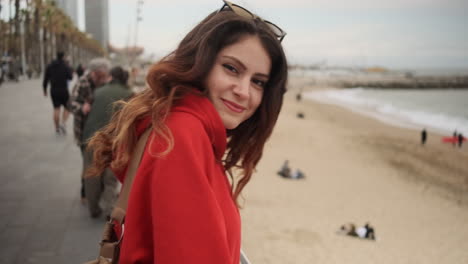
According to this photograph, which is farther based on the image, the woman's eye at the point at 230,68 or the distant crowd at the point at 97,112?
the distant crowd at the point at 97,112

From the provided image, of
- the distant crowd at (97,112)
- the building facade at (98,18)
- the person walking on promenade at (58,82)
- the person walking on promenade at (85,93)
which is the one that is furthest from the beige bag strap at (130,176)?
the building facade at (98,18)

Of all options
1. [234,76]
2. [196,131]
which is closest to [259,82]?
[234,76]

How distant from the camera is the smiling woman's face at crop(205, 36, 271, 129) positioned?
4.43ft

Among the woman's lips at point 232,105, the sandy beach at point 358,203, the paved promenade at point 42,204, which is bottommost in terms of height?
the sandy beach at point 358,203

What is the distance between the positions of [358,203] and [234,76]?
29.6ft

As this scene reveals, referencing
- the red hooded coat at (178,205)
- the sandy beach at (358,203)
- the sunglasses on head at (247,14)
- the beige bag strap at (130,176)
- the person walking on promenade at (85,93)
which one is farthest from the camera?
the sandy beach at (358,203)

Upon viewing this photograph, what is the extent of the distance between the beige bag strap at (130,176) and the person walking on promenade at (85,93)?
396cm

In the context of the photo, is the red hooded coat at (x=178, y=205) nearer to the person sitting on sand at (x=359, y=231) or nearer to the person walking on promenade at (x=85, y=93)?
the person walking on promenade at (x=85, y=93)

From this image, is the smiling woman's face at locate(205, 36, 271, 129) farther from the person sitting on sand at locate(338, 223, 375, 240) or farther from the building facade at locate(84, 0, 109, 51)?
the building facade at locate(84, 0, 109, 51)

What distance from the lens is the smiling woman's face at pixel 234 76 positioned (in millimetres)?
1351

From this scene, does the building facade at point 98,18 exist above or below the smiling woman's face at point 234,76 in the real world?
below

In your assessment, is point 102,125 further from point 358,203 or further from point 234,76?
point 358,203

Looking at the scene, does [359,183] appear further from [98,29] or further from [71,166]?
[98,29]

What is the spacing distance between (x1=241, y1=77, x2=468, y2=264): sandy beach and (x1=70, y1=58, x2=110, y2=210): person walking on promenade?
112 inches
